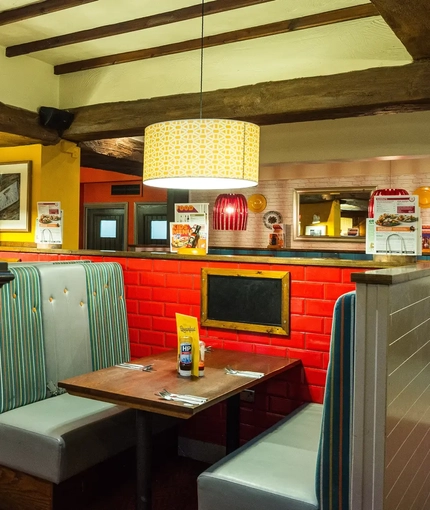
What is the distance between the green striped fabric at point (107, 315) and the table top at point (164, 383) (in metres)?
0.57

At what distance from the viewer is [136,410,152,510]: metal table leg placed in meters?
2.28

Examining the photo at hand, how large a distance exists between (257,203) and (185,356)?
314 inches

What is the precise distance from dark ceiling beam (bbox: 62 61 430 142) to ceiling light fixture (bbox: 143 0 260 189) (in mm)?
1948

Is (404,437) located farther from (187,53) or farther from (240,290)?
(187,53)

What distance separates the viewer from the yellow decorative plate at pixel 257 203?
10.2 m

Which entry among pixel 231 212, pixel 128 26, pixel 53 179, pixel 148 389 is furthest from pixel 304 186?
pixel 148 389

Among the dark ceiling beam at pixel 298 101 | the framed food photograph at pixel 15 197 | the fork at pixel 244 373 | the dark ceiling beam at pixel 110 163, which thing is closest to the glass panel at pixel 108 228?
the dark ceiling beam at pixel 110 163

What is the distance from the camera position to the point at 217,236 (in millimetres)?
10742

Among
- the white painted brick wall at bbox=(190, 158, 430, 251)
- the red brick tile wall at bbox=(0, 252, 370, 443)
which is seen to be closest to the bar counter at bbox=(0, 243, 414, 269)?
the red brick tile wall at bbox=(0, 252, 370, 443)

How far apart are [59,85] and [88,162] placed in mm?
3164

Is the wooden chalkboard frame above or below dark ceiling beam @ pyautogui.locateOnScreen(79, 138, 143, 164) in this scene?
below

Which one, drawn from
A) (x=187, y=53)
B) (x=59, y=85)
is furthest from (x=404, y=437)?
(x=59, y=85)

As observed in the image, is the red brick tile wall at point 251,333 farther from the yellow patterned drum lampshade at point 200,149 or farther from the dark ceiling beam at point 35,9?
the dark ceiling beam at point 35,9

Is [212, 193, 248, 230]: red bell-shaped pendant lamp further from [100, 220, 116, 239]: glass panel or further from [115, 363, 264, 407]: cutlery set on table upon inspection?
[115, 363, 264, 407]: cutlery set on table
